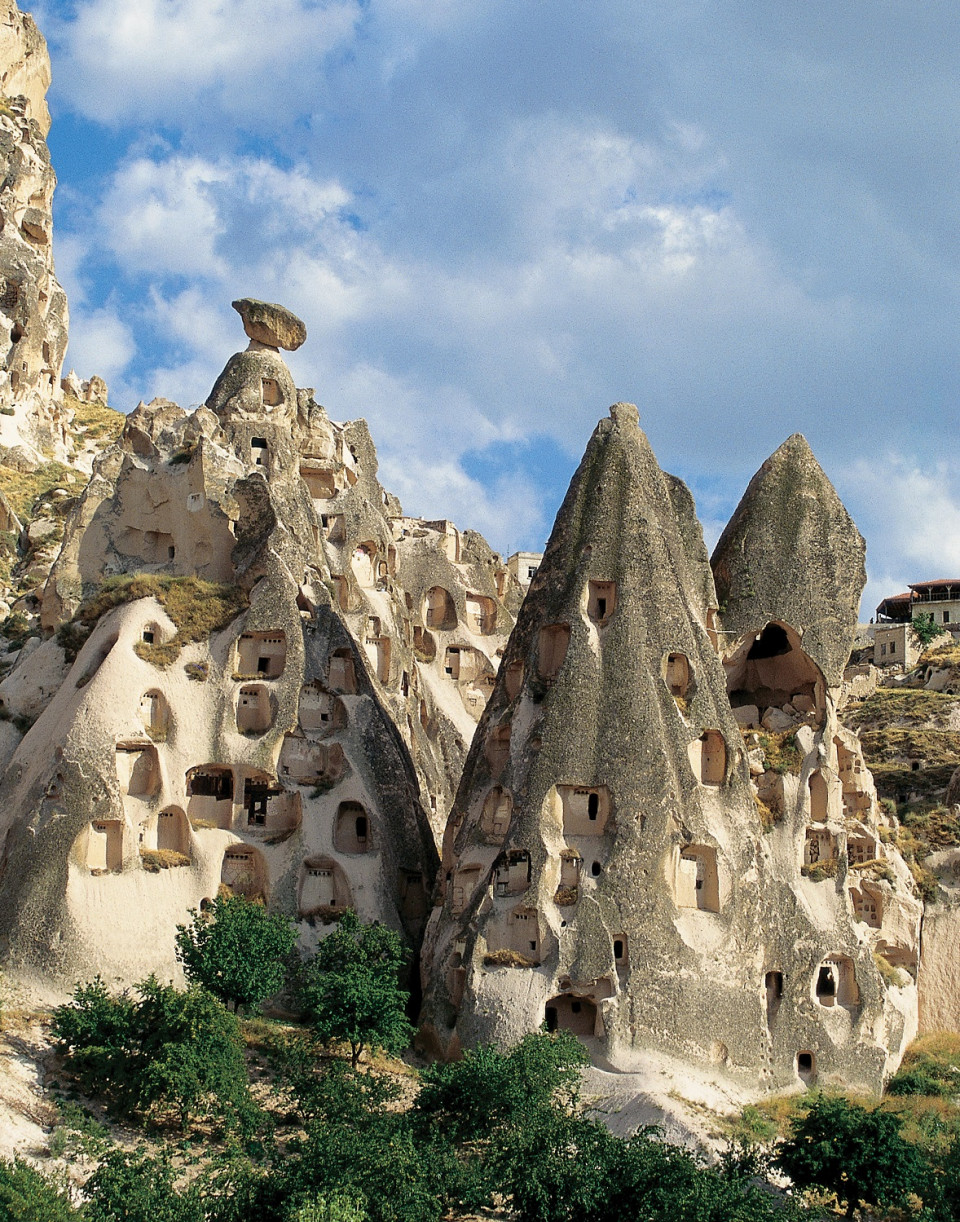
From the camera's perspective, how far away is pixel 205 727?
43.0 metres

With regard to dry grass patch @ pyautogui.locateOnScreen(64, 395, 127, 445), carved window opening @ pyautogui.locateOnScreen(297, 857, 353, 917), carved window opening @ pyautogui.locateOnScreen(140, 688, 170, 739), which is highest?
dry grass patch @ pyautogui.locateOnScreen(64, 395, 127, 445)

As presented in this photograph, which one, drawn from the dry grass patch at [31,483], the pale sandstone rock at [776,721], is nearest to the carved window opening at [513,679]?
the pale sandstone rock at [776,721]

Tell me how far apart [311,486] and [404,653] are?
8243 millimetres

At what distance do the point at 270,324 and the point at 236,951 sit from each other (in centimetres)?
2779

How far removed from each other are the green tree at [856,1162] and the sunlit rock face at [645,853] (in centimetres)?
479

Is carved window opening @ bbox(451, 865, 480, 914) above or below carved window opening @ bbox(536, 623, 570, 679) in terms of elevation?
below

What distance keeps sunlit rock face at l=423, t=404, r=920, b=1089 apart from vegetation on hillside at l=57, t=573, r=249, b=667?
8.68m

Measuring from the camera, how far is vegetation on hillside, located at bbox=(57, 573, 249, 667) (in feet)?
144

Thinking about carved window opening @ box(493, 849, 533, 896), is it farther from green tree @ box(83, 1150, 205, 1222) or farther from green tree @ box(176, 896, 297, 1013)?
green tree @ box(83, 1150, 205, 1222)

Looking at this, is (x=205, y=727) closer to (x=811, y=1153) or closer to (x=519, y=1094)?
(x=519, y=1094)

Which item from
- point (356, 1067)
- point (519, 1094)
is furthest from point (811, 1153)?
point (356, 1067)

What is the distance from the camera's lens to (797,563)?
46156 millimetres

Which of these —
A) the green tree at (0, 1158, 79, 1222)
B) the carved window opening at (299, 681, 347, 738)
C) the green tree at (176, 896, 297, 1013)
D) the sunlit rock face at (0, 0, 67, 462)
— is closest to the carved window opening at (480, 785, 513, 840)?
the green tree at (176, 896, 297, 1013)

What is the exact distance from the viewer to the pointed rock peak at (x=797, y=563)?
4547 cm
